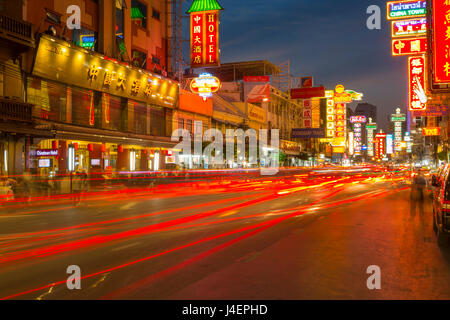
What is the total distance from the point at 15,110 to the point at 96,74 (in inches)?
365

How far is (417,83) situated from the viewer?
33.1 m

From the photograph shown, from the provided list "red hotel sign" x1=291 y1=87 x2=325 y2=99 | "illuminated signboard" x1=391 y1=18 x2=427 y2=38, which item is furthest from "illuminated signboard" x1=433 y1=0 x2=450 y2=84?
"red hotel sign" x1=291 y1=87 x2=325 y2=99

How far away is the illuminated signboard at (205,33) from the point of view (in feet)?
116

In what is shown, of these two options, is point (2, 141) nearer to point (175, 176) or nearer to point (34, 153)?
point (34, 153)

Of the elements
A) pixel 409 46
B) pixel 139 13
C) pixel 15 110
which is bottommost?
pixel 15 110

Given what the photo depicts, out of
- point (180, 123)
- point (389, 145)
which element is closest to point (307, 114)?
→ point (180, 123)

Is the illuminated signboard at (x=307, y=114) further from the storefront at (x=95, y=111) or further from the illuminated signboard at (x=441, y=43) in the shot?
the illuminated signboard at (x=441, y=43)

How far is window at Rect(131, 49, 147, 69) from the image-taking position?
35.5 m

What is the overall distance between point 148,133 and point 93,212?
21.6m

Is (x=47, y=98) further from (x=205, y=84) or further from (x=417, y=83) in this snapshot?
(x=417, y=83)

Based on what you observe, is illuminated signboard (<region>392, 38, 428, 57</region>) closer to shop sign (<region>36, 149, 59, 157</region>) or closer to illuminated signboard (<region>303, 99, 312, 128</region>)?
shop sign (<region>36, 149, 59, 157</region>)

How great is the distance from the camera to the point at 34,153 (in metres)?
25.6
